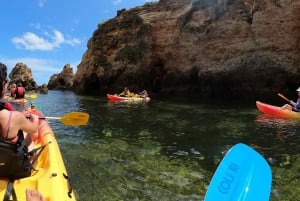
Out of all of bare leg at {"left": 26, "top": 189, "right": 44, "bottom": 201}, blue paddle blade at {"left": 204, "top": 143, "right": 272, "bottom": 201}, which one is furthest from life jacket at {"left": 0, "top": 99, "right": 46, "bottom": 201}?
blue paddle blade at {"left": 204, "top": 143, "right": 272, "bottom": 201}

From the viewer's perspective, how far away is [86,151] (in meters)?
8.88

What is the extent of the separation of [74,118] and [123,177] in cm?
244

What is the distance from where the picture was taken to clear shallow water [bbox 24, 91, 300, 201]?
20.2 ft

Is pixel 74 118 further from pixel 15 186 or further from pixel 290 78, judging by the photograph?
pixel 290 78

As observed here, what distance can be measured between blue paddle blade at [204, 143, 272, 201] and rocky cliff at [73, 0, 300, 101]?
25.0 metres

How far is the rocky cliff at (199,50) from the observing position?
2770 cm

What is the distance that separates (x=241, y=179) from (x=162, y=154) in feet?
16.7

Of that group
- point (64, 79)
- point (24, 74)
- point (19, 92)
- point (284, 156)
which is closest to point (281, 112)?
point (284, 156)

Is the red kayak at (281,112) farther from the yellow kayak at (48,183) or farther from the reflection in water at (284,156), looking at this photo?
the yellow kayak at (48,183)

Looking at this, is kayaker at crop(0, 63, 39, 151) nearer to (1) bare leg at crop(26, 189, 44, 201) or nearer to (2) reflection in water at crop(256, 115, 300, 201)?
(1) bare leg at crop(26, 189, 44, 201)

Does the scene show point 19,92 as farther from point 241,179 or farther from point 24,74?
point 24,74

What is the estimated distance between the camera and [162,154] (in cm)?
875

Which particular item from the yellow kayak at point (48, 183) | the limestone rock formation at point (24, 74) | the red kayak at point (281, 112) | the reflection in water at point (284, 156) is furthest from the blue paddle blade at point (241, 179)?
the limestone rock formation at point (24, 74)

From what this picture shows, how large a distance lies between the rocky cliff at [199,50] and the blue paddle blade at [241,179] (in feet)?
82.2
